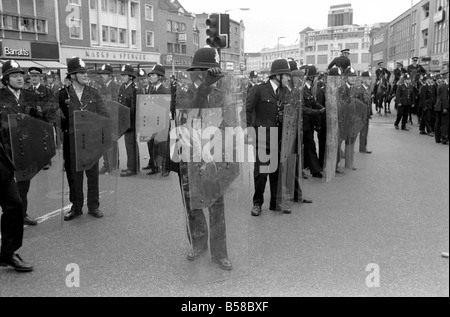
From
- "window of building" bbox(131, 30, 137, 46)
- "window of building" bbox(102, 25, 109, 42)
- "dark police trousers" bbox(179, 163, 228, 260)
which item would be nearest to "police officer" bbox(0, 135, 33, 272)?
"dark police trousers" bbox(179, 163, 228, 260)

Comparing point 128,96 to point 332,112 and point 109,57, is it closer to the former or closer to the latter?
point 332,112

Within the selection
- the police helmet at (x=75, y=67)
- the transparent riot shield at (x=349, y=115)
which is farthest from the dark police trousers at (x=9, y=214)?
the transparent riot shield at (x=349, y=115)

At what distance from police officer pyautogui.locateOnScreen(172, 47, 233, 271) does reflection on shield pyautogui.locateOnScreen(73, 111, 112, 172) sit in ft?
5.41

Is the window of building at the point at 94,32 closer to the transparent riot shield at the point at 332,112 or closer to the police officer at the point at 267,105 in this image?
the transparent riot shield at the point at 332,112

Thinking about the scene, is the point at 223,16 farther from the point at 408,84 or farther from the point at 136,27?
the point at 136,27

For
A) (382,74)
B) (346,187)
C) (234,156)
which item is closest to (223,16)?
(346,187)

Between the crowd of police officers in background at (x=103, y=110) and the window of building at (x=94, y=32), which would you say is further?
the window of building at (x=94, y=32)

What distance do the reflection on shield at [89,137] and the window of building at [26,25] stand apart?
74.8 feet

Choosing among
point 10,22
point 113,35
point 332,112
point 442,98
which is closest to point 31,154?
point 332,112

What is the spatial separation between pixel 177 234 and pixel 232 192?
1.43m

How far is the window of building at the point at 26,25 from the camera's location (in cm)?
2445

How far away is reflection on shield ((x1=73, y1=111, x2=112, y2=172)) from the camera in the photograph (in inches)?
190

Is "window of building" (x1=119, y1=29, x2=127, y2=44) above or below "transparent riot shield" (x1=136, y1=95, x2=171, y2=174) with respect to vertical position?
above

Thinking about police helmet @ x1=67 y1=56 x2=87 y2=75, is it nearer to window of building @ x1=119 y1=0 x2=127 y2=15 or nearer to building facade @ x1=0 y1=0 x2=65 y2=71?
building facade @ x1=0 y1=0 x2=65 y2=71
